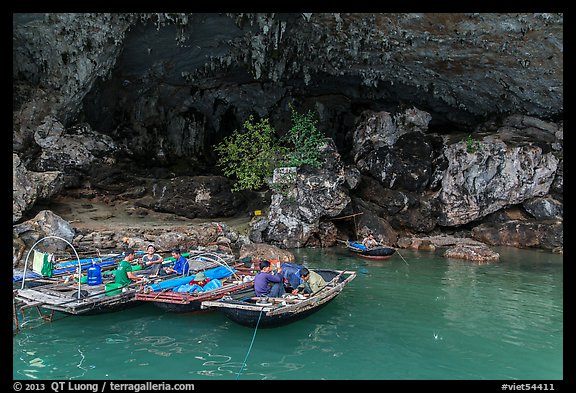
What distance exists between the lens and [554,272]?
14836mm

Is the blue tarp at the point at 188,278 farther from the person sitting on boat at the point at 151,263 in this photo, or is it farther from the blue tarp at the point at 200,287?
the person sitting on boat at the point at 151,263

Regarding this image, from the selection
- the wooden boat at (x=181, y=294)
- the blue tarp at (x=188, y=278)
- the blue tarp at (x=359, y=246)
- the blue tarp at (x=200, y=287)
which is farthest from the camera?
the blue tarp at (x=359, y=246)

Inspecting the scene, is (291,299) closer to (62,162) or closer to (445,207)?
(445,207)

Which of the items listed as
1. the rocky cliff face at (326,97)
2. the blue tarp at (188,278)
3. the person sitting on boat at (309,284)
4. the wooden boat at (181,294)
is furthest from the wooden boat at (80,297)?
the rocky cliff face at (326,97)

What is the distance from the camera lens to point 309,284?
31.9ft

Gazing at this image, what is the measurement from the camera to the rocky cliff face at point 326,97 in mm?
17984

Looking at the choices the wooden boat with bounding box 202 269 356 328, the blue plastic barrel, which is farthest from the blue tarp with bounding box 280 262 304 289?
the blue plastic barrel

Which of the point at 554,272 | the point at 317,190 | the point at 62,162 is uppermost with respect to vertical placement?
the point at 62,162

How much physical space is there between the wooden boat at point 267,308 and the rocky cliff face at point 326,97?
10.2 metres

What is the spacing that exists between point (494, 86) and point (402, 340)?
61.1 feet

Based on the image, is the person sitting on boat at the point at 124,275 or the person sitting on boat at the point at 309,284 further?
the person sitting on boat at the point at 124,275

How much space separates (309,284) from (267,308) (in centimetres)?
203

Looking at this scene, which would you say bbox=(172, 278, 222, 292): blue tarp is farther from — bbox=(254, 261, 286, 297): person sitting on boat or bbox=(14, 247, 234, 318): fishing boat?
bbox=(254, 261, 286, 297): person sitting on boat
